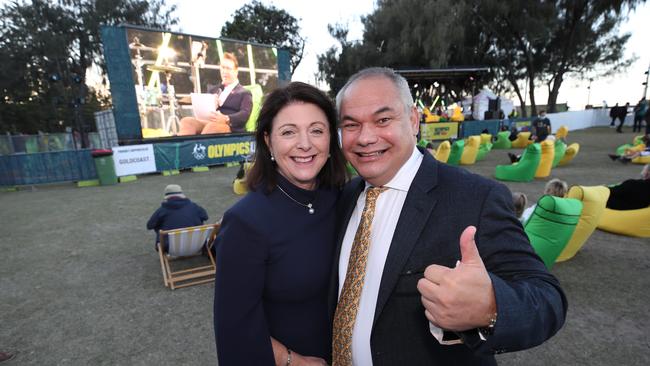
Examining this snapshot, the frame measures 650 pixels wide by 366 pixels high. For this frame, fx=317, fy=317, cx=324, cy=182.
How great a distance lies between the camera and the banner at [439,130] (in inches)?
825

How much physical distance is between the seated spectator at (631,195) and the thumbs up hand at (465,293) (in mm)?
6644

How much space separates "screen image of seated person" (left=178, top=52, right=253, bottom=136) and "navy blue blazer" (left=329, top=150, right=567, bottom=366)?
53.1ft

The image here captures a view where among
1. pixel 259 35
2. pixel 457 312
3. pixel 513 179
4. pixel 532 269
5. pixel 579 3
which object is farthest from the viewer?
pixel 259 35

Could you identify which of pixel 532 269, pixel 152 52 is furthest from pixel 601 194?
pixel 152 52

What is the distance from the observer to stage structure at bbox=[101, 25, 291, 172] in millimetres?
13422

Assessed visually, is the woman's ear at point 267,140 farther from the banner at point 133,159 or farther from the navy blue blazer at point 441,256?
the banner at point 133,159

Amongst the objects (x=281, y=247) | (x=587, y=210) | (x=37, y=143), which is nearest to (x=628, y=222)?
(x=587, y=210)

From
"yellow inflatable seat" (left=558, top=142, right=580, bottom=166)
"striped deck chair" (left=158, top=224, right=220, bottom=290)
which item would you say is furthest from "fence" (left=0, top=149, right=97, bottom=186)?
"yellow inflatable seat" (left=558, top=142, right=580, bottom=166)

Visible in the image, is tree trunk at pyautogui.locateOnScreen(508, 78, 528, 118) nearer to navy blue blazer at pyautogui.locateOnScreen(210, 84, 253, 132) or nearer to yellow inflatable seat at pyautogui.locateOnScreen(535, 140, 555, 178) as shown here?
yellow inflatable seat at pyautogui.locateOnScreen(535, 140, 555, 178)

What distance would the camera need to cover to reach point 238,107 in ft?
57.6

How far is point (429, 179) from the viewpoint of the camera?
1415 mm

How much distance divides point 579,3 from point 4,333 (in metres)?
35.2

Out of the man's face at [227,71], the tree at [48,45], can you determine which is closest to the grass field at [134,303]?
the man's face at [227,71]

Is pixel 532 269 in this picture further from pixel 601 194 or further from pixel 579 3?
pixel 579 3
